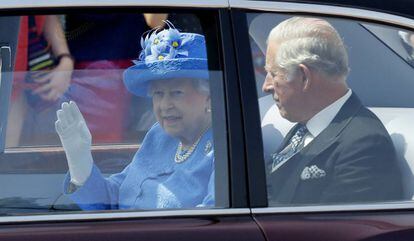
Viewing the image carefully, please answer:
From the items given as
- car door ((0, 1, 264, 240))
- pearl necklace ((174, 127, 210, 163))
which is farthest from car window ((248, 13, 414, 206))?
pearl necklace ((174, 127, 210, 163))

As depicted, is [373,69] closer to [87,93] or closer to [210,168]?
[210,168]

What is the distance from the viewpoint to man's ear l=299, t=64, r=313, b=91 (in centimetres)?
313

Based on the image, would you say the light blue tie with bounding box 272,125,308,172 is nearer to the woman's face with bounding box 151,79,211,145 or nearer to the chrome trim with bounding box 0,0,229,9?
the woman's face with bounding box 151,79,211,145

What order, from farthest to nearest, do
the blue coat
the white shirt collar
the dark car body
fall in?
the white shirt collar < the blue coat < the dark car body

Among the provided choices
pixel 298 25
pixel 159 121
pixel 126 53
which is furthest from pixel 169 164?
pixel 298 25

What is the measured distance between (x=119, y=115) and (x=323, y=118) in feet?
1.87

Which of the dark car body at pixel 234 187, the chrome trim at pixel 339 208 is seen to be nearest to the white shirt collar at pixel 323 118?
the dark car body at pixel 234 187

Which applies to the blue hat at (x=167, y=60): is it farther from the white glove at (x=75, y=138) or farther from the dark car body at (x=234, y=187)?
the white glove at (x=75, y=138)

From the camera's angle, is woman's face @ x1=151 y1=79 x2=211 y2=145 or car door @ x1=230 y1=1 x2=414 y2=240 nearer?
car door @ x1=230 y1=1 x2=414 y2=240

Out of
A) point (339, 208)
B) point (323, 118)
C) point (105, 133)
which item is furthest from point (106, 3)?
point (339, 208)

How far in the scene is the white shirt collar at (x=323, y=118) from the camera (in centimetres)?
314

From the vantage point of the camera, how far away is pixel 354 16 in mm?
3059

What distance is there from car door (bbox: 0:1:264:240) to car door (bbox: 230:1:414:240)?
39 mm

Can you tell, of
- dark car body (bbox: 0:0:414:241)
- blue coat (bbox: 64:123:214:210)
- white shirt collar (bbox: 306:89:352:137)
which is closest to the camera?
dark car body (bbox: 0:0:414:241)
